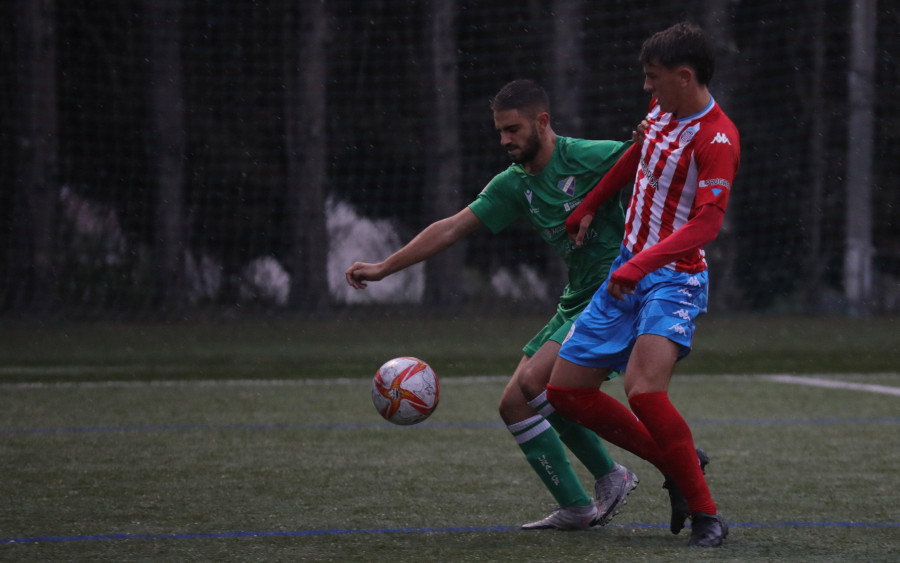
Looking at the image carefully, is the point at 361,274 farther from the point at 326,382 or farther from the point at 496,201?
the point at 326,382

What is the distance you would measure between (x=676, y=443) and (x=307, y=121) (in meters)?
9.69

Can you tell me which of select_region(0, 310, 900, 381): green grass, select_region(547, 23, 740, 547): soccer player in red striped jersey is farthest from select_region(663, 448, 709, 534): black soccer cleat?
select_region(0, 310, 900, 381): green grass

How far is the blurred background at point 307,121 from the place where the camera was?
1283 centimetres

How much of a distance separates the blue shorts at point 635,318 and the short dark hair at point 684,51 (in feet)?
2.08

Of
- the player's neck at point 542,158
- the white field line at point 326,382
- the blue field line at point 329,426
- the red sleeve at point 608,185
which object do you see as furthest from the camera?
the white field line at point 326,382

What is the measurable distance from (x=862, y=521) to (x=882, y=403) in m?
Result: 3.81

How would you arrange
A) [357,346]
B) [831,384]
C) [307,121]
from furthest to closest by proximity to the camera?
1. [307,121]
2. [357,346]
3. [831,384]

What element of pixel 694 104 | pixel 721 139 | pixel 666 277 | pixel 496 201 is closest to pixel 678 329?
pixel 666 277

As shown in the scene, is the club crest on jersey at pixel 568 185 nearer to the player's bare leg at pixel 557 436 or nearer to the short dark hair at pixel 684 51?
the player's bare leg at pixel 557 436

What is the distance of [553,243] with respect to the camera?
443 centimetres

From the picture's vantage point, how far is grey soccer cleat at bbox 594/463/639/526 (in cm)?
422

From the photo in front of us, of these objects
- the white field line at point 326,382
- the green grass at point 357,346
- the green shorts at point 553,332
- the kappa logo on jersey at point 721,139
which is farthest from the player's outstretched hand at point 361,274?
the green grass at point 357,346

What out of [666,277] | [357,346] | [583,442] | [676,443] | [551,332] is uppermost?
[666,277]

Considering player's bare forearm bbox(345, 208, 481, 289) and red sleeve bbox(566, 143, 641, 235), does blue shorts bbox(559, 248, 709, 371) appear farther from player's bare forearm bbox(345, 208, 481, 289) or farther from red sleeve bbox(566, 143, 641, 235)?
player's bare forearm bbox(345, 208, 481, 289)
